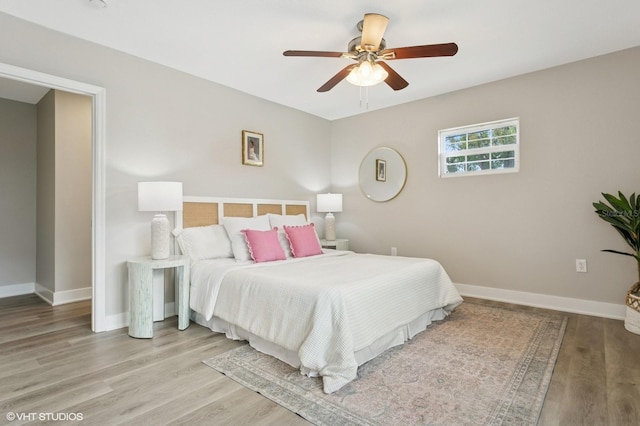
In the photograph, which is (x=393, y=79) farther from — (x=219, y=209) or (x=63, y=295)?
(x=63, y=295)

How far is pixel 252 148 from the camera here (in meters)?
4.25

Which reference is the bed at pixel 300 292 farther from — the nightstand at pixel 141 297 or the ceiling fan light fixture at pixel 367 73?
the ceiling fan light fixture at pixel 367 73

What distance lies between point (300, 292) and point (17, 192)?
4465 mm

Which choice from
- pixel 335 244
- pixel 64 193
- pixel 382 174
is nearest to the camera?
pixel 64 193

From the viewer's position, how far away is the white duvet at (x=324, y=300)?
78.0 inches

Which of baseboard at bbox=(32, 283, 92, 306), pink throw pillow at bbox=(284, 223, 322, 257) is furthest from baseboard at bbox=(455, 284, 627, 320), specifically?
baseboard at bbox=(32, 283, 92, 306)

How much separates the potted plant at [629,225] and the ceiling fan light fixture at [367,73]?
91.5 inches

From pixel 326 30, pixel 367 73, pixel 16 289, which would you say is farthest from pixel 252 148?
pixel 16 289

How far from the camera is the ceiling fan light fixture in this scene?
2.59 m

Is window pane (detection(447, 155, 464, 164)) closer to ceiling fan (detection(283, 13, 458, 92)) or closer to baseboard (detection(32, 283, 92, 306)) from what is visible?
ceiling fan (detection(283, 13, 458, 92))

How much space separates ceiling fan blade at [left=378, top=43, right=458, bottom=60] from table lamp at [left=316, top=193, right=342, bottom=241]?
8.52 feet

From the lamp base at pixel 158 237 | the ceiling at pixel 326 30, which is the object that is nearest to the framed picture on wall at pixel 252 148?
the ceiling at pixel 326 30

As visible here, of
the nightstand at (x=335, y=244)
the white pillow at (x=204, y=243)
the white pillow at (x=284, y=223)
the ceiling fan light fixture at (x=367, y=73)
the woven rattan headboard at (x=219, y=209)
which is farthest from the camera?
the nightstand at (x=335, y=244)

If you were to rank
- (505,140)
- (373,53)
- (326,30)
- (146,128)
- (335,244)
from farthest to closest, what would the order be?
(335,244)
(505,140)
(146,128)
(326,30)
(373,53)
